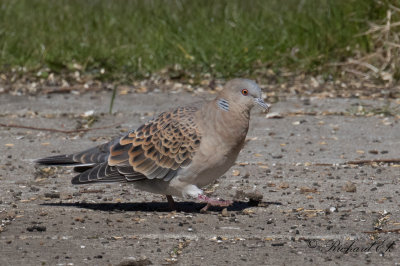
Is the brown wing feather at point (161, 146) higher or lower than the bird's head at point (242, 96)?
lower

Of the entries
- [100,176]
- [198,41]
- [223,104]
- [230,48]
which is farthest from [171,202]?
[198,41]

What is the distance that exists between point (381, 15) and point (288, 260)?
17.0ft

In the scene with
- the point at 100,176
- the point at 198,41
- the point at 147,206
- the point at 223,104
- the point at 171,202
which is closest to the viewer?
the point at 223,104

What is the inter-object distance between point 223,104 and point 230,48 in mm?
3773

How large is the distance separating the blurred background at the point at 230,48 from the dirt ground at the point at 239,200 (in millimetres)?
724

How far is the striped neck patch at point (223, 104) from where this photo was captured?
4.63 meters

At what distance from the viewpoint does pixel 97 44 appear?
348 inches

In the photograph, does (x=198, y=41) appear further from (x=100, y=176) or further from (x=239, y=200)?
(x=100, y=176)

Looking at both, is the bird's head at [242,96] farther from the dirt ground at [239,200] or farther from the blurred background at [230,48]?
the blurred background at [230,48]

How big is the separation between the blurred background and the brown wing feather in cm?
339

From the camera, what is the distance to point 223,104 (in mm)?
4637

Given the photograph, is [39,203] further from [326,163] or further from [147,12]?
[147,12]

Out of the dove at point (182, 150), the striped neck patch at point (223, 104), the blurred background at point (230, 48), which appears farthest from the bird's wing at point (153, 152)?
the blurred background at point (230, 48)

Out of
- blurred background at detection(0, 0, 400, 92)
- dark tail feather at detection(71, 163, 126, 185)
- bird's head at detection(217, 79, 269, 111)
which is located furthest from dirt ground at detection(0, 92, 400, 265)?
blurred background at detection(0, 0, 400, 92)
